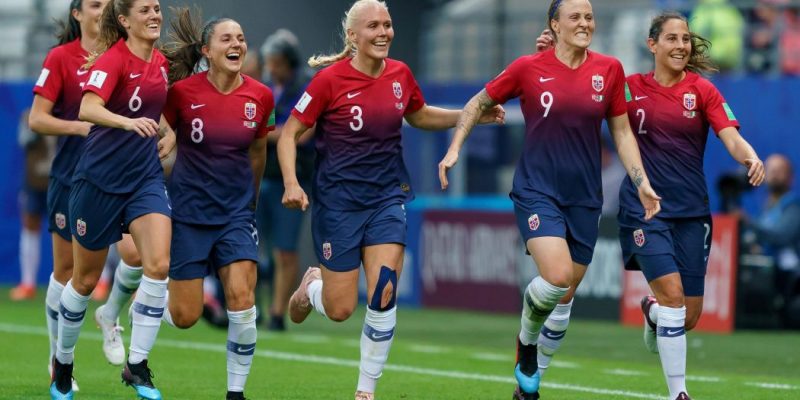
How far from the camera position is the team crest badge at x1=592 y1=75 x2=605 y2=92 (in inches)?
362

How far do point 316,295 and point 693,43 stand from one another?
2707mm

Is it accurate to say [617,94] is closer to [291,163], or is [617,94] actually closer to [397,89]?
[397,89]

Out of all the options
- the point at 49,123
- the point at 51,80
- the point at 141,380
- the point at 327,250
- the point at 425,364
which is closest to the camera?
the point at 141,380

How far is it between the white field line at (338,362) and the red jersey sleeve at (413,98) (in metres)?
2.26

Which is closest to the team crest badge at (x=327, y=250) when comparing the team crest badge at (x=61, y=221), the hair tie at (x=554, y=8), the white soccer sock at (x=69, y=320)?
the white soccer sock at (x=69, y=320)

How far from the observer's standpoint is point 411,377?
37.1 ft

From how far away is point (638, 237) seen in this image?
9406mm

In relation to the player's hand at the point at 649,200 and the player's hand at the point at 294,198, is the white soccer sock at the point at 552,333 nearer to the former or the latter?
the player's hand at the point at 649,200

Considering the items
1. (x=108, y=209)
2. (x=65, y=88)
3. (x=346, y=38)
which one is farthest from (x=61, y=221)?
(x=346, y=38)

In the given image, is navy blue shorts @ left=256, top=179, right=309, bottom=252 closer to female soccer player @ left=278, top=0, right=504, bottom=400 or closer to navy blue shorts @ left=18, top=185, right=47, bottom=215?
navy blue shorts @ left=18, top=185, right=47, bottom=215

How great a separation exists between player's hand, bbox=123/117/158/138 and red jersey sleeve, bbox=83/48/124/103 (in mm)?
373

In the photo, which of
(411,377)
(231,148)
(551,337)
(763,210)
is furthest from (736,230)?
(231,148)

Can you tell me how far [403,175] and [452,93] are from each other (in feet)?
33.6

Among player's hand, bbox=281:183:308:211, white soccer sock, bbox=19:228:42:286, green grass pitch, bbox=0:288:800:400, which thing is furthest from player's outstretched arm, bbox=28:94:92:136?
white soccer sock, bbox=19:228:42:286
